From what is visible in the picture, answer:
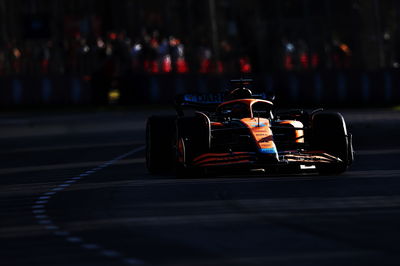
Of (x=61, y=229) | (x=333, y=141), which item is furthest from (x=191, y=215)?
(x=333, y=141)

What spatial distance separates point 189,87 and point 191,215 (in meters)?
25.5

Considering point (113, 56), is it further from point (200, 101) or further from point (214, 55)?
point (200, 101)

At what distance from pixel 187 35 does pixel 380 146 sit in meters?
24.4

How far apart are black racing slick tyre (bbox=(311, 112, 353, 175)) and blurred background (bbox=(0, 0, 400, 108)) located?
60.9 ft

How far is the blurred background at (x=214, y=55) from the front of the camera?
1455 inches

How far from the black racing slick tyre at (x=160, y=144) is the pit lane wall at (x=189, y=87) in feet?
59.5

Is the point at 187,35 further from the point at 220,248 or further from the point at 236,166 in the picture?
the point at 220,248

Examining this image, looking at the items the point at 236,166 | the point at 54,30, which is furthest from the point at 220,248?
the point at 54,30

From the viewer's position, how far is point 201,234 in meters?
11.5

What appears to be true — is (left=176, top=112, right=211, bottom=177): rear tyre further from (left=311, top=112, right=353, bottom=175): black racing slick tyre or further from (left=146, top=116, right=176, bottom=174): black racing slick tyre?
(left=311, top=112, right=353, bottom=175): black racing slick tyre

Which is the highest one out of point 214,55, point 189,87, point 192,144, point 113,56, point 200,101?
point 113,56

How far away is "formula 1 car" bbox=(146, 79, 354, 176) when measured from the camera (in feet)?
54.4

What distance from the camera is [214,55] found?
44125 mm

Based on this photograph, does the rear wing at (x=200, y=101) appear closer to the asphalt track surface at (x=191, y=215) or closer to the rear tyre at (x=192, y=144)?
the asphalt track surface at (x=191, y=215)
